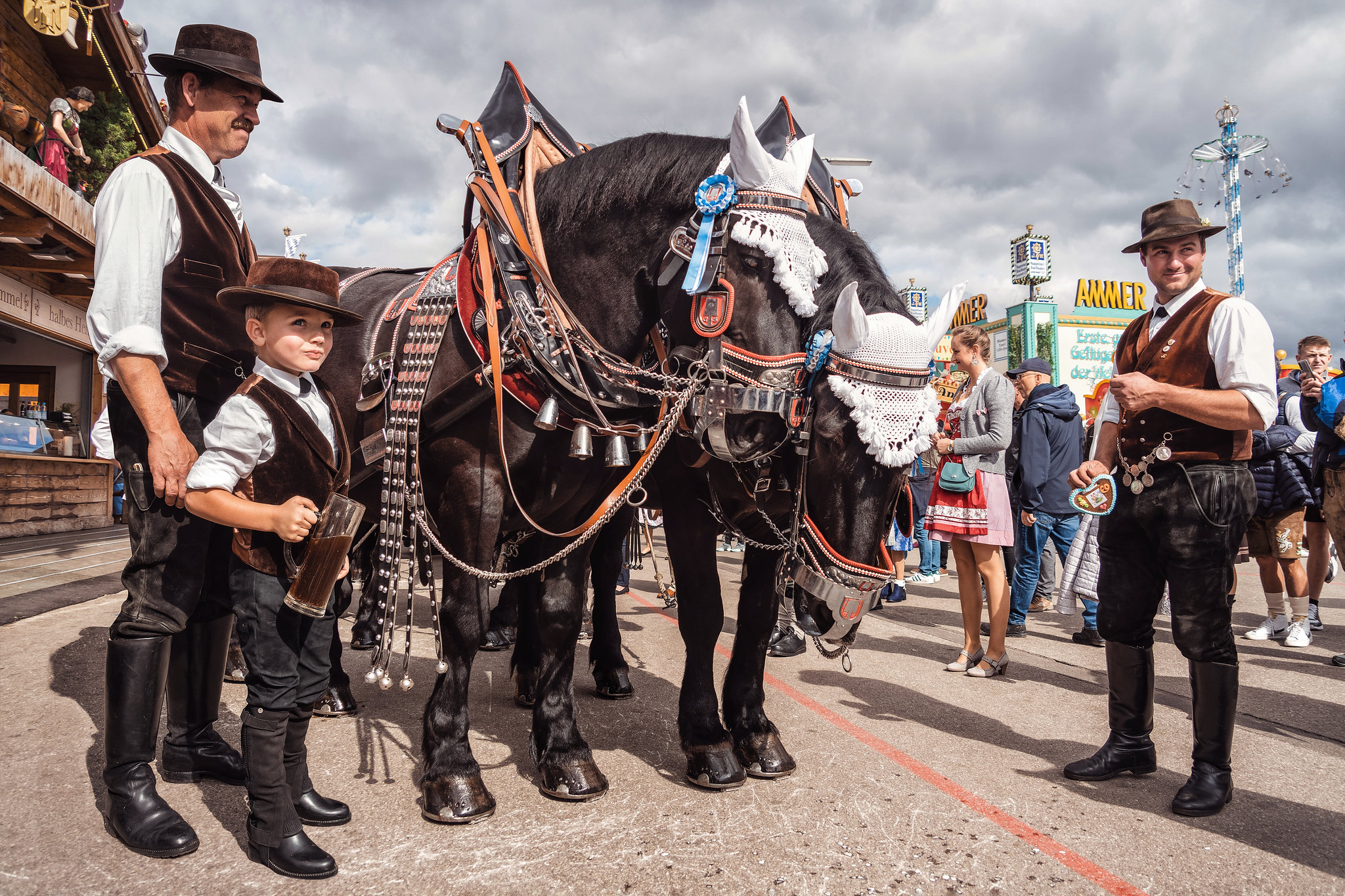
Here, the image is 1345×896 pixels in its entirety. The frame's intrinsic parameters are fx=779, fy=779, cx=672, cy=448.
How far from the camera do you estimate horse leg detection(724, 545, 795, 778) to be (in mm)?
3068

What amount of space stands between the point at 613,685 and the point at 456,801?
160 centimetres

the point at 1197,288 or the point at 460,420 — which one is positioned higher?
the point at 1197,288

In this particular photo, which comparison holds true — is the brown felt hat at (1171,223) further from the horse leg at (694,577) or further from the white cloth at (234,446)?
the white cloth at (234,446)

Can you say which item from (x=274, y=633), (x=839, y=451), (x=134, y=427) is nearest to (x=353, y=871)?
(x=274, y=633)

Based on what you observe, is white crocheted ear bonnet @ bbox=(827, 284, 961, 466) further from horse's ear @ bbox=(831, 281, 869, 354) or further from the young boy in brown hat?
the young boy in brown hat

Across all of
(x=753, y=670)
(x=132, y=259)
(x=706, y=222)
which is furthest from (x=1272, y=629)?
(x=132, y=259)

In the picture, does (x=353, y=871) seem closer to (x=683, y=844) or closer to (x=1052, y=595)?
(x=683, y=844)

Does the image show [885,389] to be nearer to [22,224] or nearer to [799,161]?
[799,161]

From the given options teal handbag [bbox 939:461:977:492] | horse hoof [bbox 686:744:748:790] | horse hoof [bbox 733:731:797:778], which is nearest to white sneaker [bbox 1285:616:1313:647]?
teal handbag [bbox 939:461:977:492]

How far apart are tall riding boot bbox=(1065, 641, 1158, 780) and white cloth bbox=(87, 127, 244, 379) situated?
357 centimetres

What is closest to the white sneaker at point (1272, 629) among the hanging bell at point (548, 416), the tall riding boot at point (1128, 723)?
the tall riding boot at point (1128, 723)

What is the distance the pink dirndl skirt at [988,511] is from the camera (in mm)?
4574

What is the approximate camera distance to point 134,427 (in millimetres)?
2422

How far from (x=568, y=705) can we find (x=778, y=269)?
5.73 feet
